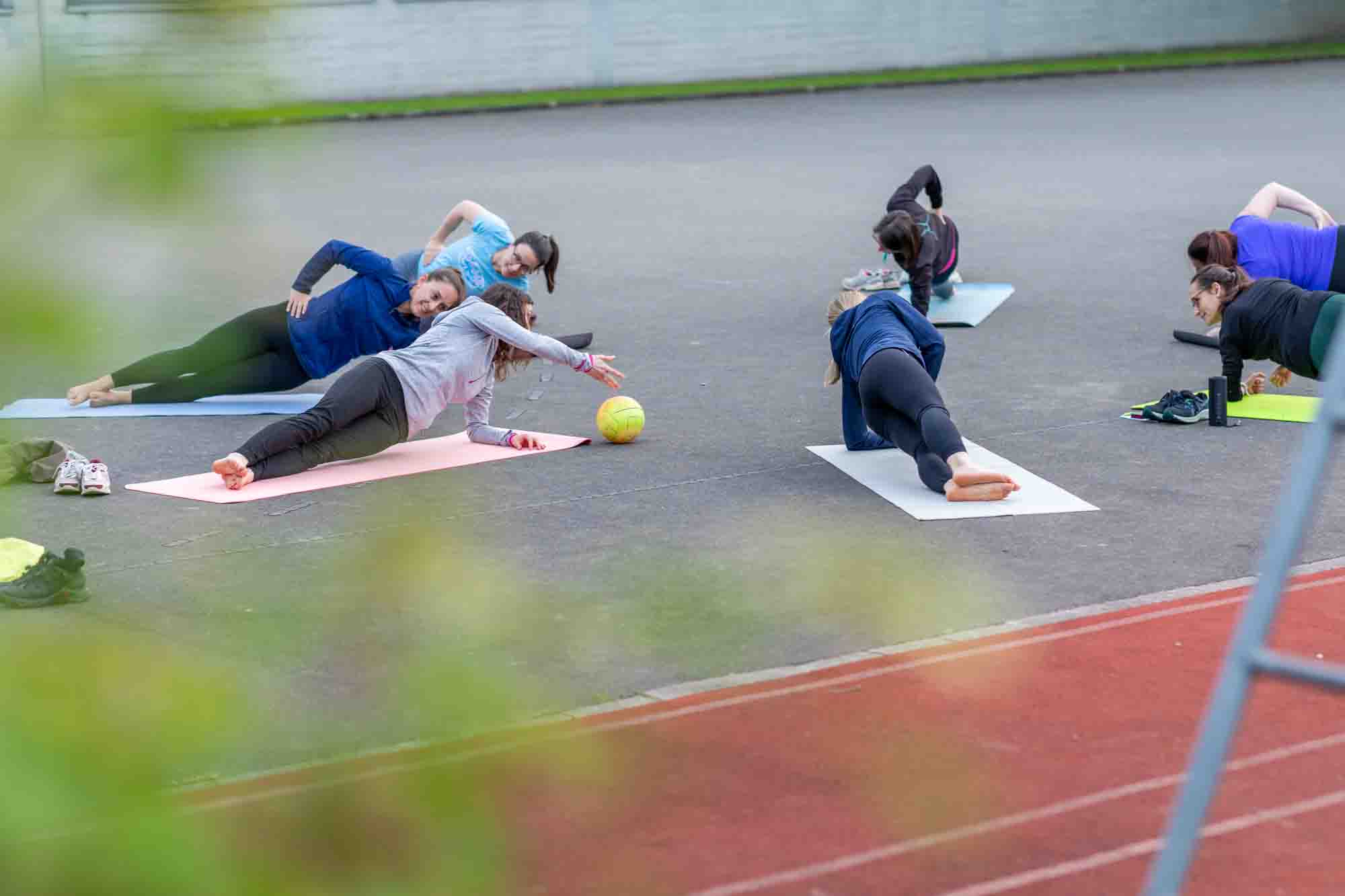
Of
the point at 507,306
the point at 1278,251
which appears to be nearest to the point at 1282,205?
the point at 1278,251

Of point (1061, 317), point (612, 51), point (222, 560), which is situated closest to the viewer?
point (222, 560)

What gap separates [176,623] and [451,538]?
179 mm

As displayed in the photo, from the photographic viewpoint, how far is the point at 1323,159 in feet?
58.3

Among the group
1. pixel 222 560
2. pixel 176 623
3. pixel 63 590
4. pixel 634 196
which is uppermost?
pixel 176 623

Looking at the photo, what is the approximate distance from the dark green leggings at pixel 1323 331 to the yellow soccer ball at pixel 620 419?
3135 millimetres

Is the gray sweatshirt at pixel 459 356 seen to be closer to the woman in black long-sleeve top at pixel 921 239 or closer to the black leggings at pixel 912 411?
the black leggings at pixel 912 411

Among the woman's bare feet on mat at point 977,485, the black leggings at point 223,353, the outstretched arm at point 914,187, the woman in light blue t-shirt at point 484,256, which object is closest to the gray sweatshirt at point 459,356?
the woman in light blue t-shirt at point 484,256

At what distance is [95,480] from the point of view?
6.98 metres

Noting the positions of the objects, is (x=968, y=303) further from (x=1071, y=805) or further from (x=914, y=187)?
(x=1071, y=805)

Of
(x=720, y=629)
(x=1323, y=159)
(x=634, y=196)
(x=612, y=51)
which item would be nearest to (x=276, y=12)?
(x=720, y=629)

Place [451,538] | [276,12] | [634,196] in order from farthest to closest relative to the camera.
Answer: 1. [634,196]
2. [451,538]
3. [276,12]

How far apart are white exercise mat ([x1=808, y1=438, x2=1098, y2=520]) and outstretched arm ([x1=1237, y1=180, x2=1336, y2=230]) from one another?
2579mm

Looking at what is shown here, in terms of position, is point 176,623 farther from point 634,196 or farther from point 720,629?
point 634,196

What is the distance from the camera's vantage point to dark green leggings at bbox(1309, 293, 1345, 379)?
7562mm
